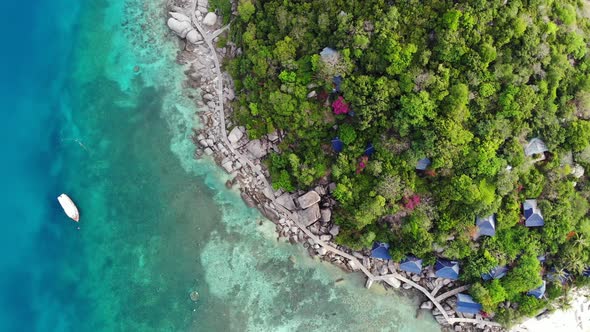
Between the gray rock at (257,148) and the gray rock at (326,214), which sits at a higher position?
the gray rock at (257,148)

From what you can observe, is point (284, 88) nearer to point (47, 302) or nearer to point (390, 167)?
point (390, 167)

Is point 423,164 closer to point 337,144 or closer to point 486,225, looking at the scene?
point 337,144

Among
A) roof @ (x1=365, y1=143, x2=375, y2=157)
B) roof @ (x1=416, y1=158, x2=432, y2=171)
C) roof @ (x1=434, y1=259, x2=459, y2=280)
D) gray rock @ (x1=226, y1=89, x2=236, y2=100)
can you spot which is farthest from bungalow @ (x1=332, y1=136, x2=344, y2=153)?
roof @ (x1=434, y1=259, x2=459, y2=280)

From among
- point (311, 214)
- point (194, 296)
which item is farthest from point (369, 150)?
point (194, 296)

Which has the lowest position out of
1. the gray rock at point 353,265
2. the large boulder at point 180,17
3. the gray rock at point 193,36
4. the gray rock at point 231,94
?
the gray rock at point 353,265

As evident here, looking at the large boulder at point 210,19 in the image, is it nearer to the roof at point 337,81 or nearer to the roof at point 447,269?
the roof at point 337,81

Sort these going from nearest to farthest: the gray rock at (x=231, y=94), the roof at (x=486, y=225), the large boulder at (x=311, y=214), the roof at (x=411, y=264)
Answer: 1. the roof at (x=486, y=225)
2. the roof at (x=411, y=264)
3. the large boulder at (x=311, y=214)
4. the gray rock at (x=231, y=94)

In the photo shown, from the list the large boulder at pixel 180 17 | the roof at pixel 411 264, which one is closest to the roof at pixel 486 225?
the roof at pixel 411 264
